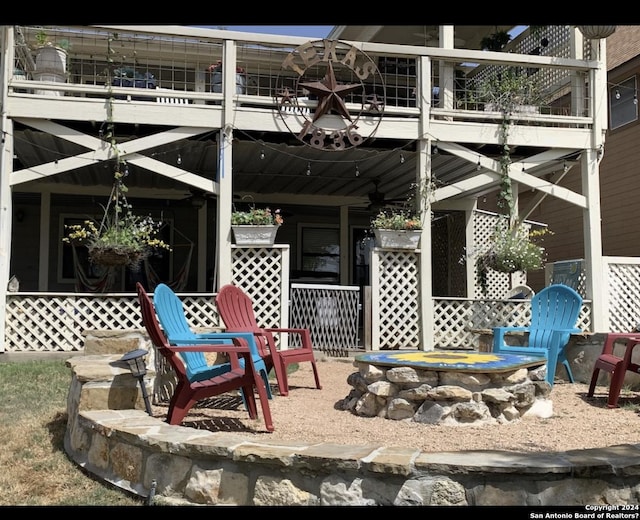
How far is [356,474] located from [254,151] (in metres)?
6.93

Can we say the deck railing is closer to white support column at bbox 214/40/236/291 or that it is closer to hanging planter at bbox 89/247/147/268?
white support column at bbox 214/40/236/291

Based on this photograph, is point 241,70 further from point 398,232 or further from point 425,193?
point 398,232

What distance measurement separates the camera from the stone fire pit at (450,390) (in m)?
4.15

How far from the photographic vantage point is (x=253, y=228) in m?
7.50

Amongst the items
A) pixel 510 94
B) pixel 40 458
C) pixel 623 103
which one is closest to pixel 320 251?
pixel 510 94

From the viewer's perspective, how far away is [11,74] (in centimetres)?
720

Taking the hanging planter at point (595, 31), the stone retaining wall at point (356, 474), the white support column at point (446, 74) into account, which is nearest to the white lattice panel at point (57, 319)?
the stone retaining wall at point (356, 474)

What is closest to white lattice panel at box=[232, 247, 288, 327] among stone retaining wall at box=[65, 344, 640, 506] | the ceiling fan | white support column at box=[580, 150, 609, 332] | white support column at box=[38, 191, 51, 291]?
the ceiling fan

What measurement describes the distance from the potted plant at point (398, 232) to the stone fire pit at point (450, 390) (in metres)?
3.45

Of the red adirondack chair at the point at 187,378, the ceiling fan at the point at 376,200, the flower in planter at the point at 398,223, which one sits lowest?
the red adirondack chair at the point at 187,378

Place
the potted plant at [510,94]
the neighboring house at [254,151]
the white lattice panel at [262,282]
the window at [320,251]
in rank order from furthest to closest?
the window at [320,251]
the potted plant at [510,94]
the white lattice panel at [262,282]
the neighboring house at [254,151]

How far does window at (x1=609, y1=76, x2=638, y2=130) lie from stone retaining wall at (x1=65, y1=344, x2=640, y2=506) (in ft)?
31.1

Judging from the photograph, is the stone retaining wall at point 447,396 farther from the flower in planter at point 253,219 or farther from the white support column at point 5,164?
the white support column at point 5,164
